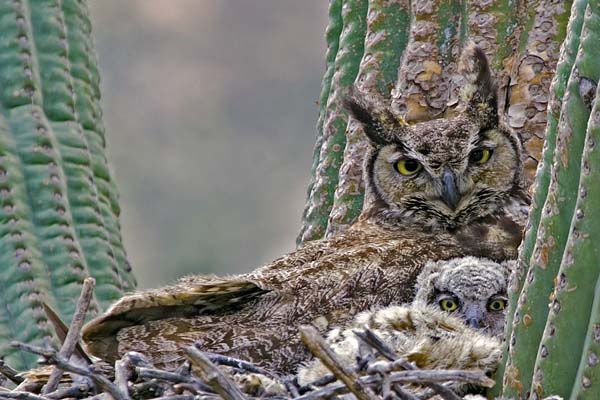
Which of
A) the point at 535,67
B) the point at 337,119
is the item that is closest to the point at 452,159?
the point at 535,67

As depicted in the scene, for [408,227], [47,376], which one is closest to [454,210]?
[408,227]

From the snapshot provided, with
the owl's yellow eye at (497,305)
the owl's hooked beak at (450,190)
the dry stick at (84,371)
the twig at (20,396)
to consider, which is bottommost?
the owl's yellow eye at (497,305)

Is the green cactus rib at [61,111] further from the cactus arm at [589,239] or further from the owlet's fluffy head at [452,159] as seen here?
the cactus arm at [589,239]

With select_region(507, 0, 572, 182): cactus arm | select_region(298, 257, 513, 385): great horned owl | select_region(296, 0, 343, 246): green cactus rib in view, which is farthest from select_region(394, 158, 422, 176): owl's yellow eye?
select_region(296, 0, 343, 246): green cactus rib

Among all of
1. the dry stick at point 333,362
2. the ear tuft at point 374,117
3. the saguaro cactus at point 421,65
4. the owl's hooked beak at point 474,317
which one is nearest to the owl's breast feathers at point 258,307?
the owl's hooked beak at point 474,317

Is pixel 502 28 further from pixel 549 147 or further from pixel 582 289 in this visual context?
pixel 582 289

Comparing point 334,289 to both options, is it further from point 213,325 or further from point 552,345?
point 552,345

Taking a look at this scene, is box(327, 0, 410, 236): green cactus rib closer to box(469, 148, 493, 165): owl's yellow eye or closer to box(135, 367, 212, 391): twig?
box(469, 148, 493, 165): owl's yellow eye
